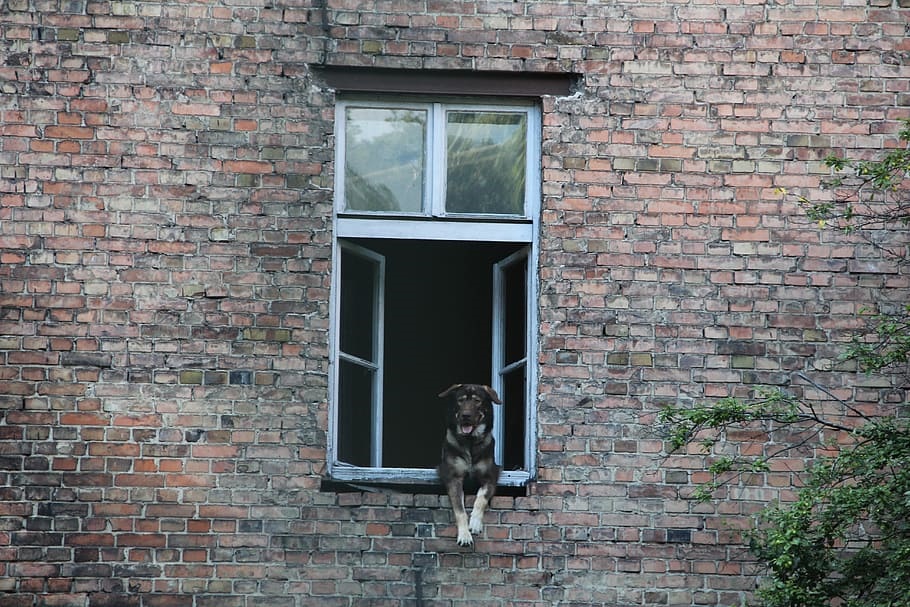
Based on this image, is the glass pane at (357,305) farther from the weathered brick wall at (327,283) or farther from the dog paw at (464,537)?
the dog paw at (464,537)

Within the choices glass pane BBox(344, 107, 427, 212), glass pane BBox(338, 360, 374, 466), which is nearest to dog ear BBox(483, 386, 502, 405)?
glass pane BBox(338, 360, 374, 466)

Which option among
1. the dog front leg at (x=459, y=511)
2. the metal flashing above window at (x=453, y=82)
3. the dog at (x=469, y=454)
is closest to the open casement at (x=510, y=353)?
the dog at (x=469, y=454)

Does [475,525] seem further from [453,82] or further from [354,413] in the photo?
[453,82]

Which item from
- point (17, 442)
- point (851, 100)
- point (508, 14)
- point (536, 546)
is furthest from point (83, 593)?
point (851, 100)

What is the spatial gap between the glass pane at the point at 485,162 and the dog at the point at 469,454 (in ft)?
3.49

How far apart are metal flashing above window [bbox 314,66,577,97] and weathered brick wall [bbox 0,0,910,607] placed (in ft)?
0.30

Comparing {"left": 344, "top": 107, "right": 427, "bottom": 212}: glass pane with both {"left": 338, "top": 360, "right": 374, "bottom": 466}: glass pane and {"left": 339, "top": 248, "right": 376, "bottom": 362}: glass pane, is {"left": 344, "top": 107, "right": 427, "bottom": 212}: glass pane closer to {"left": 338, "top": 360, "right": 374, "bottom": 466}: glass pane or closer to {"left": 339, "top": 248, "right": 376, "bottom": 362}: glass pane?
{"left": 339, "top": 248, "right": 376, "bottom": 362}: glass pane

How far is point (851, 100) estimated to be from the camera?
24.6ft

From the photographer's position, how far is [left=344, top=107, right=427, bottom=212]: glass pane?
298 inches

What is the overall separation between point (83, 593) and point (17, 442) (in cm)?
87

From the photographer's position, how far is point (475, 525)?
277 inches

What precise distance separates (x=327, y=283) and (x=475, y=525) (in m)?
1.54

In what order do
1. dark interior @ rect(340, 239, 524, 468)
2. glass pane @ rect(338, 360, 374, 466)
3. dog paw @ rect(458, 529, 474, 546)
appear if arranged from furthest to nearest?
dark interior @ rect(340, 239, 524, 468), glass pane @ rect(338, 360, 374, 466), dog paw @ rect(458, 529, 474, 546)

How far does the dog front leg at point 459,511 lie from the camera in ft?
23.0
